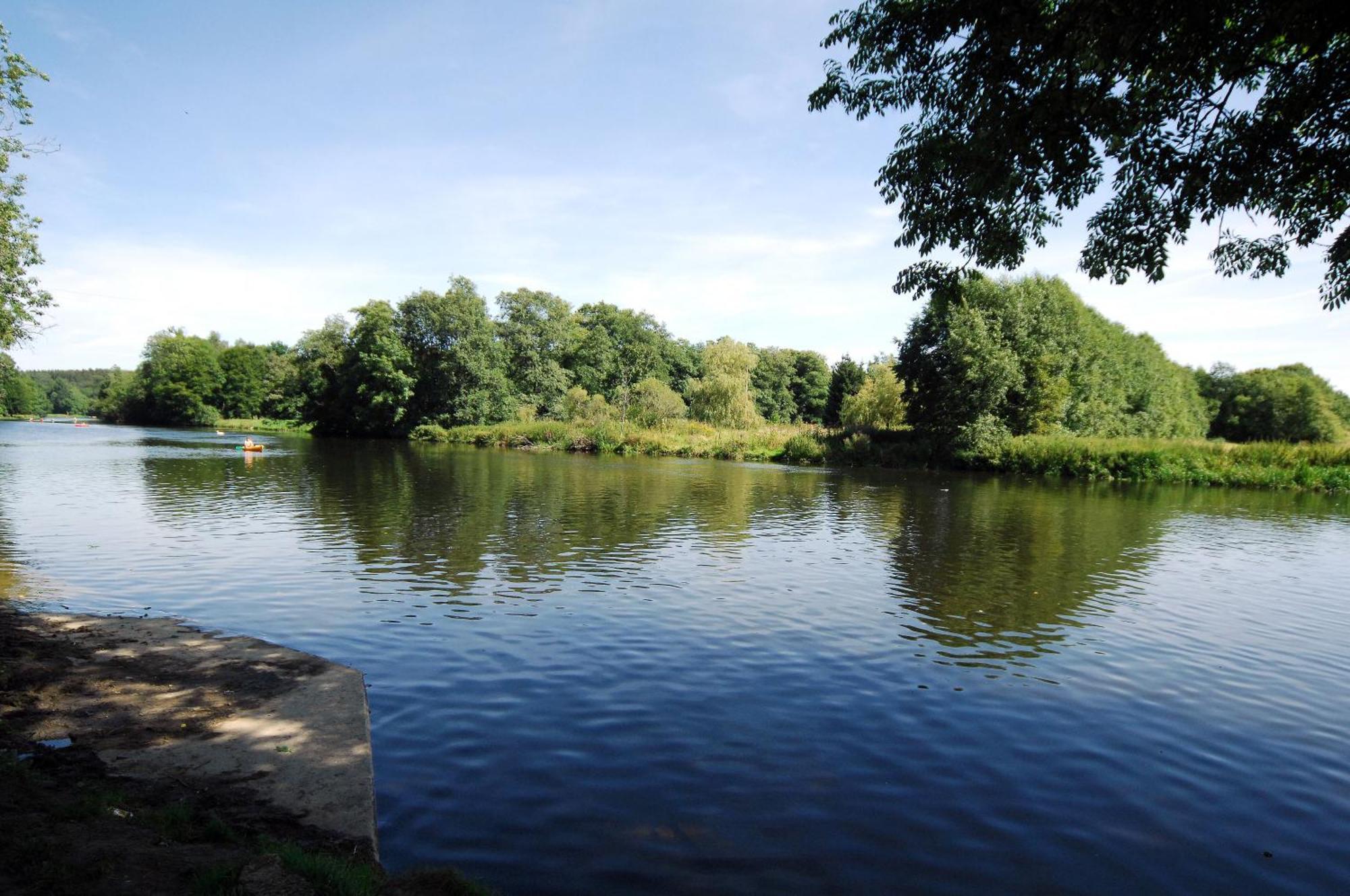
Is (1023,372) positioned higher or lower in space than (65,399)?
higher

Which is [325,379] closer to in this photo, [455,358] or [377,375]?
[377,375]

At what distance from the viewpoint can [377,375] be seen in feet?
254

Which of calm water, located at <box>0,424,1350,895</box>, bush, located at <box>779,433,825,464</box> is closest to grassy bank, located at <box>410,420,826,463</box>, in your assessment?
bush, located at <box>779,433,825,464</box>

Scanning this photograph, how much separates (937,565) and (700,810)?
12.4 metres

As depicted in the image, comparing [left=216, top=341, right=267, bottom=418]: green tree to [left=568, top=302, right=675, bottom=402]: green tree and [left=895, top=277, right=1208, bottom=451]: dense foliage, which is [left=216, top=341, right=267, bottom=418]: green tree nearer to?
[left=568, top=302, right=675, bottom=402]: green tree

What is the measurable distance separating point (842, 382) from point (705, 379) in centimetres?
2858

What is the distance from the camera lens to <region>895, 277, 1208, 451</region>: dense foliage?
167ft

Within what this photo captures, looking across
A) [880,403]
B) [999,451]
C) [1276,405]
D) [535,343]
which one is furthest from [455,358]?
[1276,405]

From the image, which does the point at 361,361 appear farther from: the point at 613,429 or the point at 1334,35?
the point at 1334,35

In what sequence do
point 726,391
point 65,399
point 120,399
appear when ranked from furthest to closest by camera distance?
1. point 65,399
2. point 120,399
3. point 726,391

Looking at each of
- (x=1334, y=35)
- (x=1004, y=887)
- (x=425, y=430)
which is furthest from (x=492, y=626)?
(x=425, y=430)

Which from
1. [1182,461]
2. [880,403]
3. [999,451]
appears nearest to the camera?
[1182,461]

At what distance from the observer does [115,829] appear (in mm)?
4465

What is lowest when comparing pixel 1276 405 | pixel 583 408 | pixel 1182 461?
pixel 1182 461
